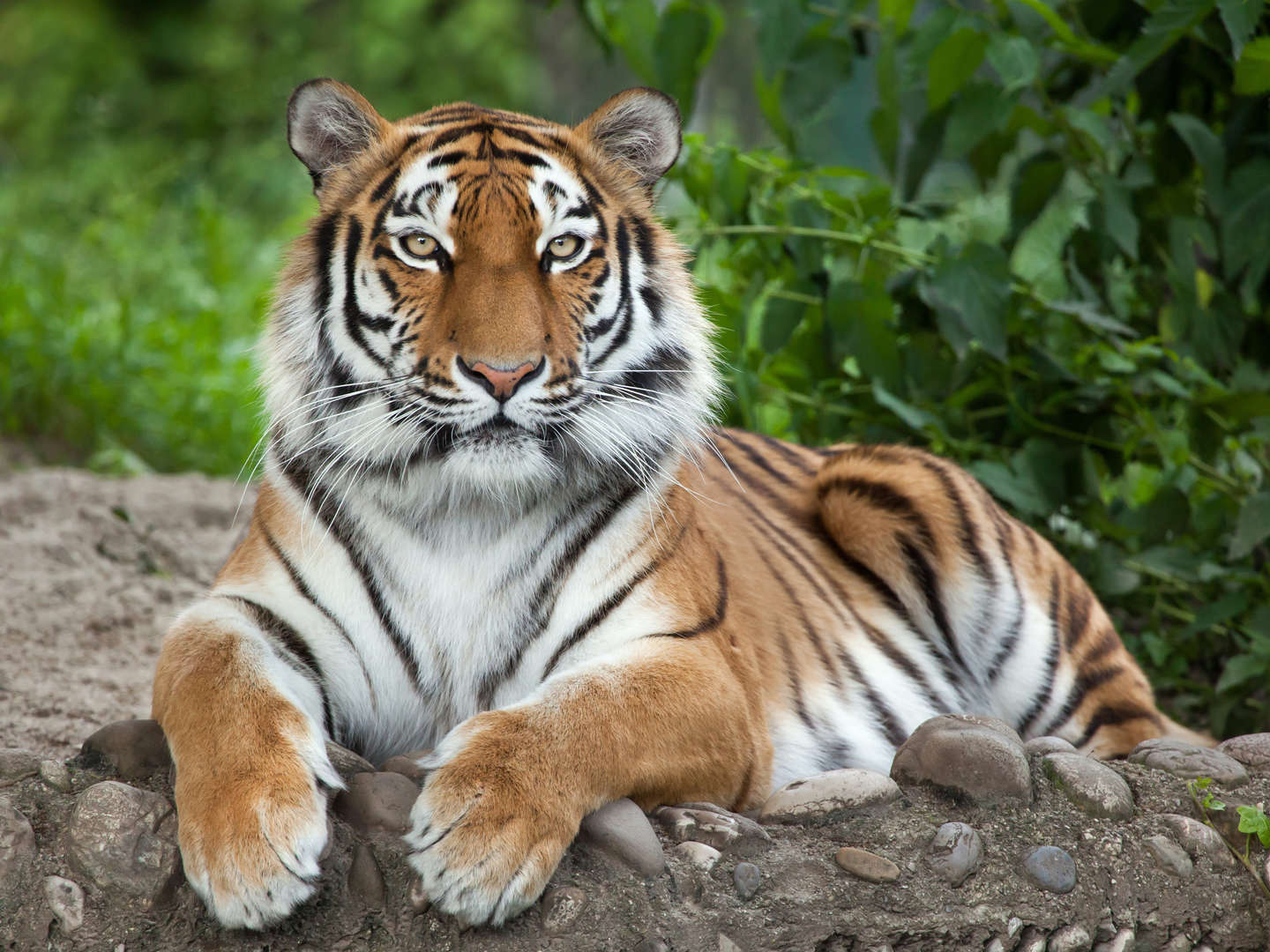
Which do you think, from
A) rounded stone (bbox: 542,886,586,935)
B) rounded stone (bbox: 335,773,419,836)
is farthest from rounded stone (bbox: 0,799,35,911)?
rounded stone (bbox: 542,886,586,935)

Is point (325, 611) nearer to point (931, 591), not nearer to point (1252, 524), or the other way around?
point (931, 591)

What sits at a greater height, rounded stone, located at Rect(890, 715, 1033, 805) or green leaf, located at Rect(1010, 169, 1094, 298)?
green leaf, located at Rect(1010, 169, 1094, 298)

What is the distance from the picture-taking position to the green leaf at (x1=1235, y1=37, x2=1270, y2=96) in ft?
9.02

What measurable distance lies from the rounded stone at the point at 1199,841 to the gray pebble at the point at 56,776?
182 centimetres

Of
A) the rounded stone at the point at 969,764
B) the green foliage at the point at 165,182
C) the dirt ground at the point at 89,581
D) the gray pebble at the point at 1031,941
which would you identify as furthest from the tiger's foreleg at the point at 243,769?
the green foliage at the point at 165,182

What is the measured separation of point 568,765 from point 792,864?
0.41 m

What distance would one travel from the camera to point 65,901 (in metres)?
1.91

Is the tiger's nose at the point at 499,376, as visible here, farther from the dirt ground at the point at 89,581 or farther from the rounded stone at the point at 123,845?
the dirt ground at the point at 89,581

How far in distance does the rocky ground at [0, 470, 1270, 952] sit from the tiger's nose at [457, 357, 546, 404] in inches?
25.6

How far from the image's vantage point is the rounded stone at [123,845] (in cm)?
192

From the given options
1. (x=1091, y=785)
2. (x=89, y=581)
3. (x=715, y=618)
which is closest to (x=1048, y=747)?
(x=1091, y=785)

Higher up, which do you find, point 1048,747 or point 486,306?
point 486,306

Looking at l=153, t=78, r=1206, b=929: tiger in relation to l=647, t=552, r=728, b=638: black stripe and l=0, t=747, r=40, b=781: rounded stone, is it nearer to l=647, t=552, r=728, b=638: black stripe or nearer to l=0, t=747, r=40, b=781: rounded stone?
l=647, t=552, r=728, b=638: black stripe

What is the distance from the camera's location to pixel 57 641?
344cm
